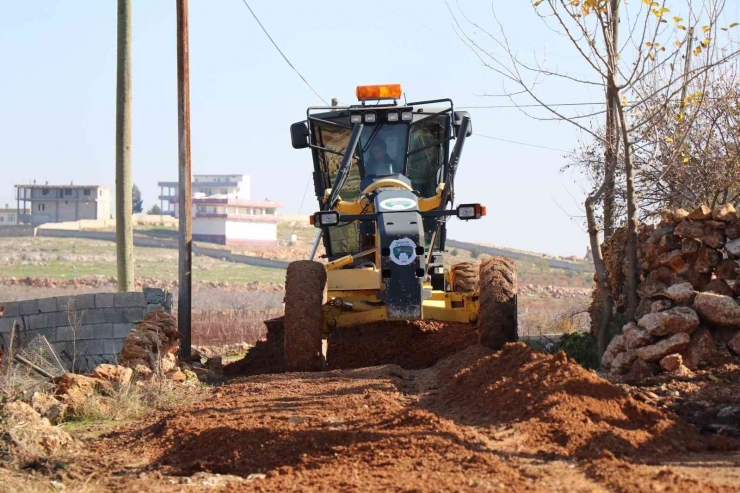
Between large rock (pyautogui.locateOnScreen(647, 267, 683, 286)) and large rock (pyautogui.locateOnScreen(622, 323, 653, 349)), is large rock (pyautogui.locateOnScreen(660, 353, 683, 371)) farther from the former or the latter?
large rock (pyautogui.locateOnScreen(647, 267, 683, 286))

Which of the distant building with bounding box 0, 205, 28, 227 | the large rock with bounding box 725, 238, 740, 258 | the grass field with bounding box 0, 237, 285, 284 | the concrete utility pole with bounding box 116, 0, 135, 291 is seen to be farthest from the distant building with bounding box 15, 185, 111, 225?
the large rock with bounding box 725, 238, 740, 258

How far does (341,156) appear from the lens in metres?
14.3

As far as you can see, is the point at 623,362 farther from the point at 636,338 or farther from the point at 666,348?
the point at 666,348

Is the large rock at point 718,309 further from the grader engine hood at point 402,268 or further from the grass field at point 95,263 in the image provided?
the grass field at point 95,263

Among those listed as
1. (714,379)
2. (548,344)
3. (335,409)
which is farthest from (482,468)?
(548,344)

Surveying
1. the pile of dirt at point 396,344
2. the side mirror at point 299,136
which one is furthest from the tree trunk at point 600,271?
the side mirror at point 299,136

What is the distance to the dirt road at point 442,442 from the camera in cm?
666

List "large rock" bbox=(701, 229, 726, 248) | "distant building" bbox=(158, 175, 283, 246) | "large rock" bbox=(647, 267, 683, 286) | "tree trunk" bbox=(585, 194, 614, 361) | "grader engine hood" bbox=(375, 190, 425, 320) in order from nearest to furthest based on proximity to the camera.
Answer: "grader engine hood" bbox=(375, 190, 425, 320) → "large rock" bbox=(701, 229, 726, 248) → "large rock" bbox=(647, 267, 683, 286) → "tree trunk" bbox=(585, 194, 614, 361) → "distant building" bbox=(158, 175, 283, 246)

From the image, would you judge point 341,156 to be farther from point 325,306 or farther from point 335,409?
point 335,409

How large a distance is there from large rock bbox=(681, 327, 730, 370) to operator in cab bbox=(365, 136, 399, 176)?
14.7 ft

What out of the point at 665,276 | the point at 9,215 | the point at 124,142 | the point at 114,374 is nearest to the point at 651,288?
the point at 665,276

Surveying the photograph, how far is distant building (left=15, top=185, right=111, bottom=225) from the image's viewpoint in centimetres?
11088

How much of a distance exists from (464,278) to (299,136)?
9.07ft

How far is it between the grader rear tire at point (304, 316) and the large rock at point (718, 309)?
13.2 feet
